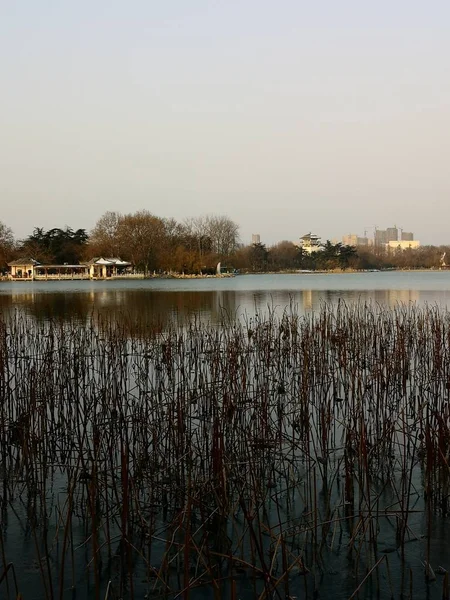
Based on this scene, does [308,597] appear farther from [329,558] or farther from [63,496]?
[63,496]

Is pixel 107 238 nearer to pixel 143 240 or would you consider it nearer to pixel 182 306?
pixel 143 240

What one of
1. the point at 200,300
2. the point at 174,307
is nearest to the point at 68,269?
the point at 200,300

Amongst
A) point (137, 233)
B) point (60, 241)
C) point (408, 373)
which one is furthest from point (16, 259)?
point (408, 373)

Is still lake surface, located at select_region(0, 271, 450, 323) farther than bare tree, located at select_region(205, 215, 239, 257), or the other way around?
bare tree, located at select_region(205, 215, 239, 257)

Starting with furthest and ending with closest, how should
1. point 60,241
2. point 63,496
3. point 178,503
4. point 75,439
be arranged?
point 60,241 → point 75,439 → point 63,496 → point 178,503

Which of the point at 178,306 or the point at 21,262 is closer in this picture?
the point at 178,306

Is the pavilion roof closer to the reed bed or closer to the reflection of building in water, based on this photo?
the reflection of building in water

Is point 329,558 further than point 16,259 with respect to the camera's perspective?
No

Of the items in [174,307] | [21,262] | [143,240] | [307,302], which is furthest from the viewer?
[143,240]

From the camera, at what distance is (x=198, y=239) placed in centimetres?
9044

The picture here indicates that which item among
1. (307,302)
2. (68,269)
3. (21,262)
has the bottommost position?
(307,302)

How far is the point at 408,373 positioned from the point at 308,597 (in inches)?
221

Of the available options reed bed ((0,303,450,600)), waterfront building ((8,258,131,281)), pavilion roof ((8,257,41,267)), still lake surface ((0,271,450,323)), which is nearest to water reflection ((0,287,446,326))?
still lake surface ((0,271,450,323))

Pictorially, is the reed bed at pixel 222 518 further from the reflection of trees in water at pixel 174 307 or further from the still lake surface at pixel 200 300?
the reflection of trees in water at pixel 174 307
